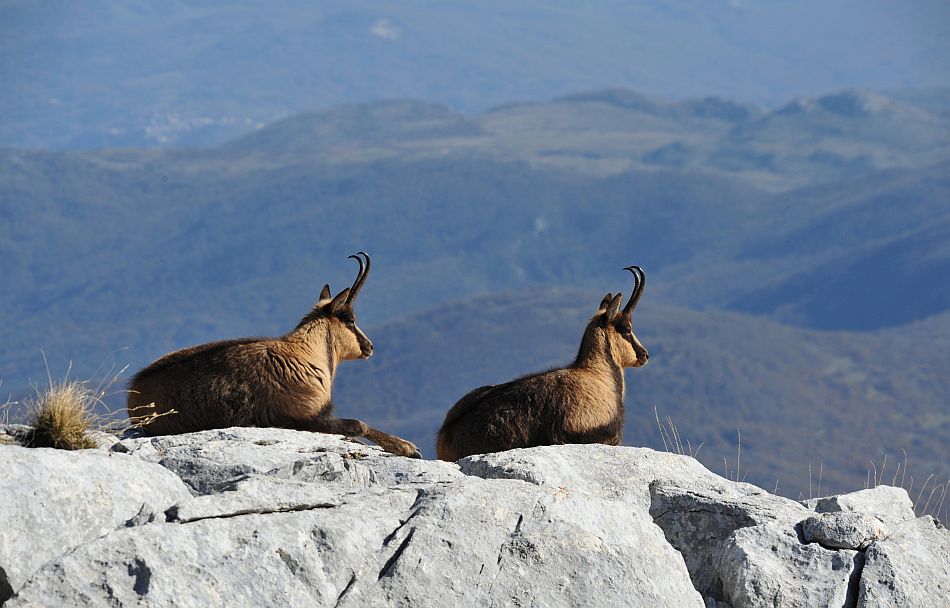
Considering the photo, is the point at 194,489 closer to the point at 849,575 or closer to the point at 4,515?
the point at 4,515

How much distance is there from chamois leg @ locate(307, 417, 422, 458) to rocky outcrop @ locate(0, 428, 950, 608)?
1.27 metres

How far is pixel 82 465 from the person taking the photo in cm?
796

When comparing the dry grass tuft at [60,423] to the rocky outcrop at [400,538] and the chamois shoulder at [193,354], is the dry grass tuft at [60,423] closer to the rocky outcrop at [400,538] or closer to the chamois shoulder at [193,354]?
the rocky outcrop at [400,538]

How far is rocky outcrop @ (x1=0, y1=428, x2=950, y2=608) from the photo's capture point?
7.15m

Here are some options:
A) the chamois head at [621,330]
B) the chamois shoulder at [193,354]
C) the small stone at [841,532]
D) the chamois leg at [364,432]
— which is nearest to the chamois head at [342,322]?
the chamois shoulder at [193,354]

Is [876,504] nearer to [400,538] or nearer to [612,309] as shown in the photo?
[612,309]

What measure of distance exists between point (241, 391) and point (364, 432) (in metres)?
1.17

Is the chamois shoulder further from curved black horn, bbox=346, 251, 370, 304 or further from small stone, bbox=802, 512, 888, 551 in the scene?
small stone, bbox=802, 512, 888, 551

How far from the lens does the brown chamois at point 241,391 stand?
1205 cm

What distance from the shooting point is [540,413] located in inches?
500

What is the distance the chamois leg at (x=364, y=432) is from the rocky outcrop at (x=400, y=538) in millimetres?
1272

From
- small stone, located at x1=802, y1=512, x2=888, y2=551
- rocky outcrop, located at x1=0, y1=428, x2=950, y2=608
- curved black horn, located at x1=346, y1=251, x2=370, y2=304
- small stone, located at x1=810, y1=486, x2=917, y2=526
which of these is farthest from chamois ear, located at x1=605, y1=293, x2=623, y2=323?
small stone, located at x1=802, y1=512, x2=888, y2=551

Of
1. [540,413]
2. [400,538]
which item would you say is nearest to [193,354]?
[540,413]

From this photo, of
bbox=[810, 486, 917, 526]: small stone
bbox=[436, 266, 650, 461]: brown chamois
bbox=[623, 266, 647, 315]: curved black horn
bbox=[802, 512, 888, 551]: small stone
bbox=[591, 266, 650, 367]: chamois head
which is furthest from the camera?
bbox=[591, 266, 650, 367]: chamois head
